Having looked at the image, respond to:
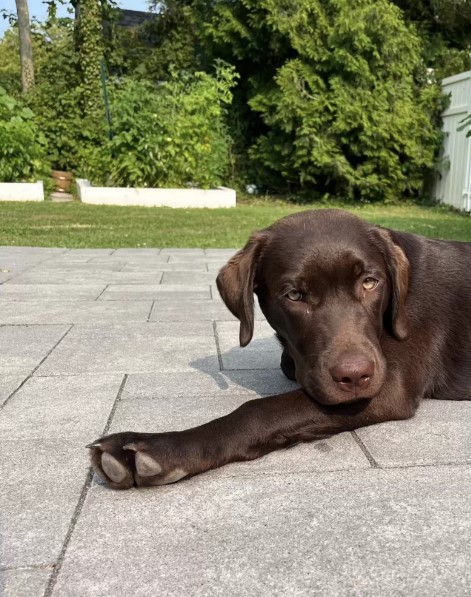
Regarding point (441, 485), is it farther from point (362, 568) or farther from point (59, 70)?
point (59, 70)

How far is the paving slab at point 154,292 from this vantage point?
17.9 ft

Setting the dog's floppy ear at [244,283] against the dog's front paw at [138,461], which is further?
the dog's floppy ear at [244,283]

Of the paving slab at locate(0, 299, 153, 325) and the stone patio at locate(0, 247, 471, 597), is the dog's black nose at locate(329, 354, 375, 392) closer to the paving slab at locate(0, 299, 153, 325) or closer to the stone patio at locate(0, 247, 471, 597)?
the stone patio at locate(0, 247, 471, 597)

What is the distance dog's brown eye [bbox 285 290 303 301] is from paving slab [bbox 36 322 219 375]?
1051mm

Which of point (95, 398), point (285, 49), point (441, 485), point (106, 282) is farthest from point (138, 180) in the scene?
point (441, 485)

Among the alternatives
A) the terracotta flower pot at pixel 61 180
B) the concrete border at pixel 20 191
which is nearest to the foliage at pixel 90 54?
the terracotta flower pot at pixel 61 180

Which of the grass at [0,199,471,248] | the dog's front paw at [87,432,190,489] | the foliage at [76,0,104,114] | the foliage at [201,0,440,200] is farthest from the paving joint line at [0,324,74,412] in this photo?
the foliage at [76,0,104,114]

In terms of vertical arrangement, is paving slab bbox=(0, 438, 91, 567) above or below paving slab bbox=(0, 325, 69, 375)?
above

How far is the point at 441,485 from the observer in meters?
2.05

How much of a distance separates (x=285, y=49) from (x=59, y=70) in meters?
7.34

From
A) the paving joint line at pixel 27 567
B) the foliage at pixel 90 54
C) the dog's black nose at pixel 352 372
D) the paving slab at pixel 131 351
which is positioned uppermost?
the foliage at pixel 90 54

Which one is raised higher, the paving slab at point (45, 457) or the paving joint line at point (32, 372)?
the paving slab at point (45, 457)

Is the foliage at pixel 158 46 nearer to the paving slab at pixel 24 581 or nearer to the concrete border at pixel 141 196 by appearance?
the concrete border at pixel 141 196

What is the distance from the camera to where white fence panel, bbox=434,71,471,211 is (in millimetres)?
14814
